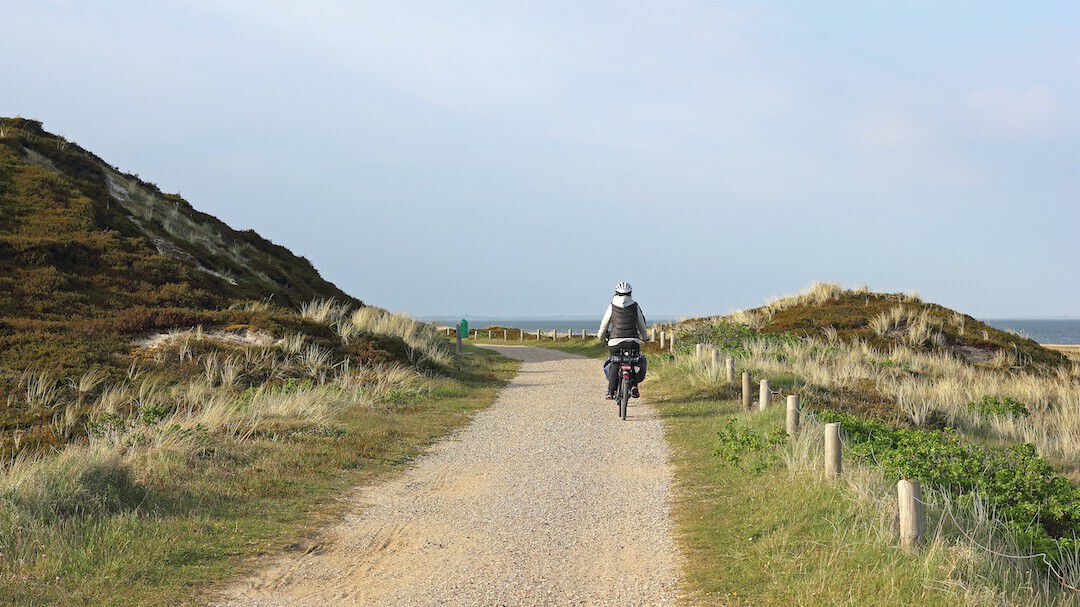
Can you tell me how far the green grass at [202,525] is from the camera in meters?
6.25

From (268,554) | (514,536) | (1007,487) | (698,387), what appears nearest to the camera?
(268,554)

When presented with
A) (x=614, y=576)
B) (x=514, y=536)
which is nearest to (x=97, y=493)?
(x=514, y=536)

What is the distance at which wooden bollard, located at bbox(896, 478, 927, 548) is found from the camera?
21.4 feet

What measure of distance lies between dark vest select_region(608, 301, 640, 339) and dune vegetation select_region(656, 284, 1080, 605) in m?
1.94

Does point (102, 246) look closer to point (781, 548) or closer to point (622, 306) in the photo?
point (622, 306)

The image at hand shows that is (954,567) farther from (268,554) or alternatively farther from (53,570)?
(53,570)

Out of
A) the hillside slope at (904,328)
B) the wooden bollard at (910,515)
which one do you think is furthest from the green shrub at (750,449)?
the hillside slope at (904,328)

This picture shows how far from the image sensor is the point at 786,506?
26.8 ft

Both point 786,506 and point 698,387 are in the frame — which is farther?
point 698,387

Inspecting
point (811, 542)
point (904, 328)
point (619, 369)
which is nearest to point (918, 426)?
point (619, 369)

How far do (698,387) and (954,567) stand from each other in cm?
1279

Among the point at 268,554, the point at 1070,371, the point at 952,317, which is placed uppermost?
the point at 952,317

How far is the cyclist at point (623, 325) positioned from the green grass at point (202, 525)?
4231 mm

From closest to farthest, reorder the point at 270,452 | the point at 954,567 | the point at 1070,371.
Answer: the point at 954,567
the point at 270,452
the point at 1070,371
